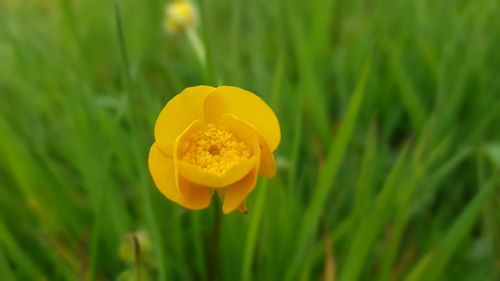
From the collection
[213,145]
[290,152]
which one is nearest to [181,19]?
[290,152]

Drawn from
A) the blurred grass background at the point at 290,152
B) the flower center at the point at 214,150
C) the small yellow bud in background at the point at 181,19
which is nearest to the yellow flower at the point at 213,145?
the flower center at the point at 214,150

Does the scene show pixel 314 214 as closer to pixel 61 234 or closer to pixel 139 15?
pixel 61 234

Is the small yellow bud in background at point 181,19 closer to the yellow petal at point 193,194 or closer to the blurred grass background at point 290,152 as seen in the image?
the blurred grass background at point 290,152

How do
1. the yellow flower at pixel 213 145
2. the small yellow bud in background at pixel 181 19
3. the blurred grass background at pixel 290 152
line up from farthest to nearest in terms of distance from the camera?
1. the small yellow bud in background at pixel 181 19
2. the blurred grass background at pixel 290 152
3. the yellow flower at pixel 213 145

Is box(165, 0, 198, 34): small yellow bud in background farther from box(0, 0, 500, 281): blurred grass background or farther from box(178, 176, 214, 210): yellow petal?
box(178, 176, 214, 210): yellow petal

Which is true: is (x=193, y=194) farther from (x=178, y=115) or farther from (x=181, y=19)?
(x=181, y=19)

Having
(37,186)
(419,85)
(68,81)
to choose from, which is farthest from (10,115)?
(419,85)

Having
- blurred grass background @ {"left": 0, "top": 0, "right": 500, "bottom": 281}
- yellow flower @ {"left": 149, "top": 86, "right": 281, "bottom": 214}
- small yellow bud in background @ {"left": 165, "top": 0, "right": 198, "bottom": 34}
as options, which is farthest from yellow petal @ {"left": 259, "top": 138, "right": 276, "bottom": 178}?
small yellow bud in background @ {"left": 165, "top": 0, "right": 198, "bottom": 34}
